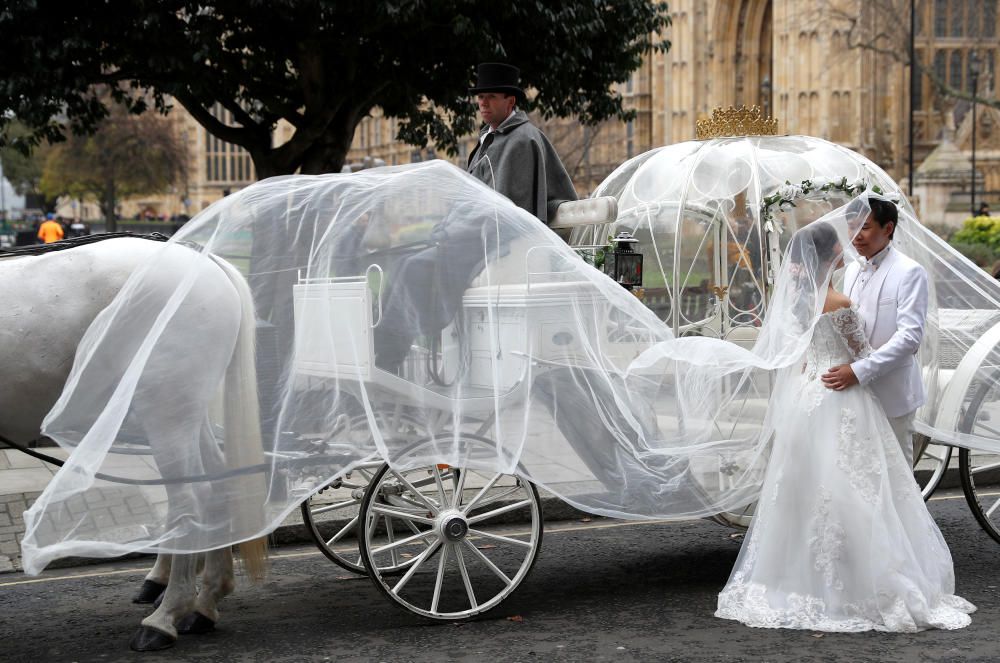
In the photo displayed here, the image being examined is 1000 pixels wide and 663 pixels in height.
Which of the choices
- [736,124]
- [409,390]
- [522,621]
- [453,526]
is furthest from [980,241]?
[409,390]

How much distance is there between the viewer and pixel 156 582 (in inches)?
224

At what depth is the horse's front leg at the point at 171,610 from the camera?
499 cm

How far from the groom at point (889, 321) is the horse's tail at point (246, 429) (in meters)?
2.57

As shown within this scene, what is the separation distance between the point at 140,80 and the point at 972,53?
43650 millimetres

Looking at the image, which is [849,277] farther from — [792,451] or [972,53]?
[972,53]

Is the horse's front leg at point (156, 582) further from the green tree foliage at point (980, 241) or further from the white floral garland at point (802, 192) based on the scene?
the green tree foliage at point (980, 241)

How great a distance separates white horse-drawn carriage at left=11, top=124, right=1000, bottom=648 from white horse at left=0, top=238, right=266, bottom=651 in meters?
0.04

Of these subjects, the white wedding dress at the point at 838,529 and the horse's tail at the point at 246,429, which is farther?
the white wedding dress at the point at 838,529

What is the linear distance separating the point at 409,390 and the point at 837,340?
198cm

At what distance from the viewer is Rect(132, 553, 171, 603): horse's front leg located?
18.6 feet

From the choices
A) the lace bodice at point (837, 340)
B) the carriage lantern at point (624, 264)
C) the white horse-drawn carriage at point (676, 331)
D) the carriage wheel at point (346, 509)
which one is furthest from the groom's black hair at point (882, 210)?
the carriage wheel at point (346, 509)

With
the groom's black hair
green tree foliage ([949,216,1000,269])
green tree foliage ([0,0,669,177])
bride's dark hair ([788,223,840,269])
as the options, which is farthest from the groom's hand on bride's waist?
green tree foliage ([949,216,1000,269])

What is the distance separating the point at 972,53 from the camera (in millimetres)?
50656

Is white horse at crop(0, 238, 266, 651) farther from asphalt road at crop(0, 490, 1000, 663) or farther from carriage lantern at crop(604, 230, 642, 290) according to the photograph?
carriage lantern at crop(604, 230, 642, 290)
